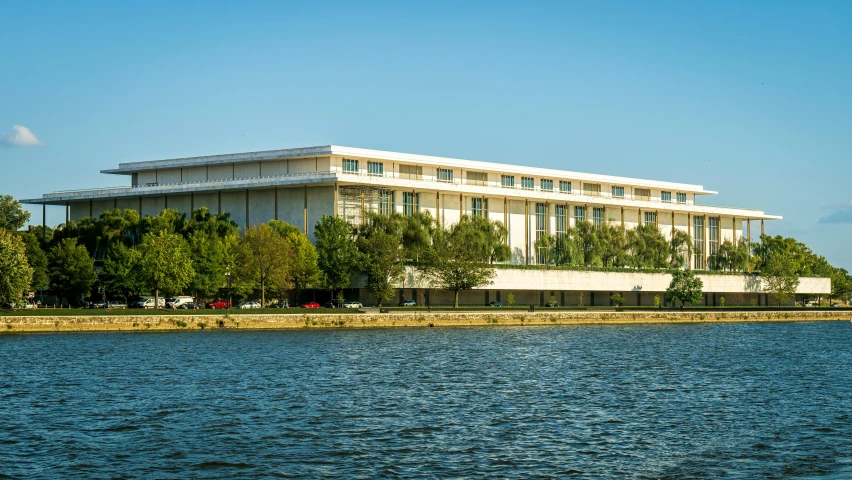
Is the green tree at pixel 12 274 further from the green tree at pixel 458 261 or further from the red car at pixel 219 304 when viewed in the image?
the green tree at pixel 458 261

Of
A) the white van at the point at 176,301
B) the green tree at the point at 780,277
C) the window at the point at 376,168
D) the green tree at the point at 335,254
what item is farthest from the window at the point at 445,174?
the green tree at the point at 780,277

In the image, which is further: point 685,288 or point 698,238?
point 698,238

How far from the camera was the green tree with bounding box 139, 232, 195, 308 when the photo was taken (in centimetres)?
8744

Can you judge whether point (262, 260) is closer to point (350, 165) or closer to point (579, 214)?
point (350, 165)

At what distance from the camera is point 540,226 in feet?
445

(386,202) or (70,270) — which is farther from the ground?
(386,202)

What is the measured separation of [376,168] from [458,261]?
19.2 metres

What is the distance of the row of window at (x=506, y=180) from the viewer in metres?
121

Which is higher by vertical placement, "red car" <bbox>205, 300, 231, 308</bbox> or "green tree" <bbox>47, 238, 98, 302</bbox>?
"green tree" <bbox>47, 238, 98, 302</bbox>

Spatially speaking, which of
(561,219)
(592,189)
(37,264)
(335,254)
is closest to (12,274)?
(37,264)

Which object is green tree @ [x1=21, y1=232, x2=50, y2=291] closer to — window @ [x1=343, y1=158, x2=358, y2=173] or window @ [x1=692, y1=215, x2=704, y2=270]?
window @ [x1=343, y1=158, x2=358, y2=173]

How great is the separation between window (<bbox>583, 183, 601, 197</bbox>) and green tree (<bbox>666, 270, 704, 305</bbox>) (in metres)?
21.9

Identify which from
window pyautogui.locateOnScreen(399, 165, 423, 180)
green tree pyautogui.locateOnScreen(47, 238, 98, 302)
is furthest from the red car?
window pyautogui.locateOnScreen(399, 165, 423, 180)

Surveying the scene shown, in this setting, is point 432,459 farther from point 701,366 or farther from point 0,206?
point 0,206
